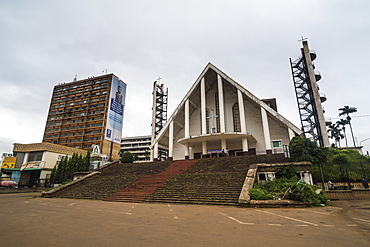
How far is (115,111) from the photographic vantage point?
167 ft

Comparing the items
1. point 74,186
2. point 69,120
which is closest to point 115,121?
point 69,120

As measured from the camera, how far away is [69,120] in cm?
5178

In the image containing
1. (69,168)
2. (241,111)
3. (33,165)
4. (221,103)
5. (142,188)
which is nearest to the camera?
(142,188)

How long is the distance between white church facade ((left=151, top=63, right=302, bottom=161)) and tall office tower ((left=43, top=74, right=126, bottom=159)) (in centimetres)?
2584

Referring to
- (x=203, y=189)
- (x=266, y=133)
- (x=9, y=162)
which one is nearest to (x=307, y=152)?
(x=203, y=189)

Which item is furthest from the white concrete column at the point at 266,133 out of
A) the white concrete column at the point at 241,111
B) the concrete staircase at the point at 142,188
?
the concrete staircase at the point at 142,188

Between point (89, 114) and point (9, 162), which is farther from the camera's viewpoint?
point (89, 114)

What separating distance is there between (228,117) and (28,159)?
3047 centimetres

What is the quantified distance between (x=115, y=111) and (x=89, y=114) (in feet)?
21.1

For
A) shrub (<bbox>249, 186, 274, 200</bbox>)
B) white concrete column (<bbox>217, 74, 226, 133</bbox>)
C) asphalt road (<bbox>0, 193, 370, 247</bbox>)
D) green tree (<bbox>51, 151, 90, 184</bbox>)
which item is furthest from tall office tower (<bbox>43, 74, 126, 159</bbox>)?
asphalt road (<bbox>0, 193, 370, 247</bbox>)

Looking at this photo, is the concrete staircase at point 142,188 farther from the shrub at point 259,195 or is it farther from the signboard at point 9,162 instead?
the signboard at point 9,162

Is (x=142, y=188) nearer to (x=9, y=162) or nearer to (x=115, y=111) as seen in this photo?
(x=9, y=162)

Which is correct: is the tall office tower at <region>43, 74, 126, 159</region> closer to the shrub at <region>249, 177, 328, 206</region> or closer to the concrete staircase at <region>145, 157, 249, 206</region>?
the concrete staircase at <region>145, 157, 249, 206</region>

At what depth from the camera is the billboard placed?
48812 mm
